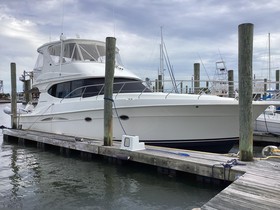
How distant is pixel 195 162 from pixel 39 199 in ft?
10.7

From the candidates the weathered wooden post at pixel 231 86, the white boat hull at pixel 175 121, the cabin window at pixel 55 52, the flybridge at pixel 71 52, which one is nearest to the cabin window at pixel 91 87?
the white boat hull at pixel 175 121

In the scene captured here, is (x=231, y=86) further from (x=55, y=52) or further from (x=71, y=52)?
(x=55, y=52)

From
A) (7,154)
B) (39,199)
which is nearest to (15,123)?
(7,154)

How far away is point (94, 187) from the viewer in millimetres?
6570

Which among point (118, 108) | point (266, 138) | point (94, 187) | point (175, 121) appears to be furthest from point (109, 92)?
point (266, 138)

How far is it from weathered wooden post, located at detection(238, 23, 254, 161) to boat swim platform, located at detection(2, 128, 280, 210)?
66 centimetres

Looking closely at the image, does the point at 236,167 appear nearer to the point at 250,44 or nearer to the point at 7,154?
the point at 250,44

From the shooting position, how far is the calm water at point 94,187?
5.66 m

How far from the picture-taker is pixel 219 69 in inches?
890

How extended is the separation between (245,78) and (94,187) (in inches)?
156

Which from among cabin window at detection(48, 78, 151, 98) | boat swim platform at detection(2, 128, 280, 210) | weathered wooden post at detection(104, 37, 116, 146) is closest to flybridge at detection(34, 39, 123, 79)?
cabin window at detection(48, 78, 151, 98)

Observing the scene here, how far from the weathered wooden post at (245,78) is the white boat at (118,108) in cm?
189

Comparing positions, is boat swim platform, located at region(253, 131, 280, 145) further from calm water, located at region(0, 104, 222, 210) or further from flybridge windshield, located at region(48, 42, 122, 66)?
flybridge windshield, located at region(48, 42, 122, 66)

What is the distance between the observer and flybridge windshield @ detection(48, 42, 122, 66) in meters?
11.5
